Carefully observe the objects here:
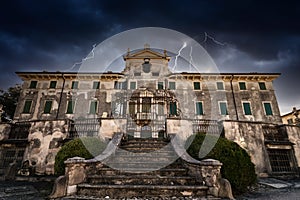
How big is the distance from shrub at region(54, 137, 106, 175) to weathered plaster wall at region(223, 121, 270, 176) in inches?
251

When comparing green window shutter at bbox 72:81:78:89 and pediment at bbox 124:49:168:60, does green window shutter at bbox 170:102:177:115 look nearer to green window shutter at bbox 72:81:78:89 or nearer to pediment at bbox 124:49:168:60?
pediment at bbox 124:49:168:60

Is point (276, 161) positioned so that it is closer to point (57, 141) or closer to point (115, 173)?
point (115, 173)

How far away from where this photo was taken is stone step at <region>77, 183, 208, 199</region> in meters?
3.95

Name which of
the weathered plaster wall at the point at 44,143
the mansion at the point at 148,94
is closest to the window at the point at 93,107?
the mansion at the point at 148,94

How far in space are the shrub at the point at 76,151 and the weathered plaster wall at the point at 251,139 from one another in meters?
6.38

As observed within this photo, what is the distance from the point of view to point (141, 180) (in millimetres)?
4410

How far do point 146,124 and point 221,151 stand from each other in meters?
8.80

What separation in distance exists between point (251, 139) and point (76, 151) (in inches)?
333

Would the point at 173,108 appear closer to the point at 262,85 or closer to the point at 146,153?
the point at 262,85

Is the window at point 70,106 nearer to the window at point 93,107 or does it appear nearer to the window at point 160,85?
the window at point 93,107

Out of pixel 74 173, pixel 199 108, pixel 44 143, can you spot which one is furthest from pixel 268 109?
pixel 44 143

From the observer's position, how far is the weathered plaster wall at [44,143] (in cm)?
→ 804

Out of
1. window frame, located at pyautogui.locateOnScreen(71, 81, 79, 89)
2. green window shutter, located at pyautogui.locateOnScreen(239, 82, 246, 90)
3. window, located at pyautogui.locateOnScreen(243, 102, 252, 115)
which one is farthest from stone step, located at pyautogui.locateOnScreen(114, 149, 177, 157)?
green window shutter, located at pyautogui.locateOnScreen(239, 82, 246, 90)

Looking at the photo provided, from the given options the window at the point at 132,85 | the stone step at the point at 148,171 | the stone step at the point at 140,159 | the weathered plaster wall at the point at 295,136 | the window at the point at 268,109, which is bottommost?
the stone step at the point at 148,171
